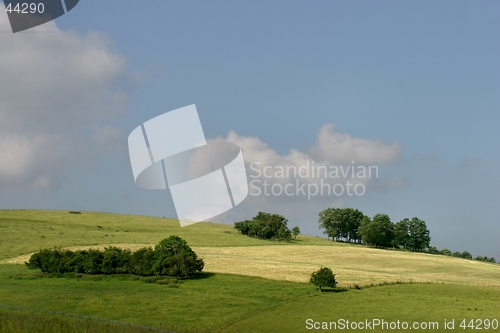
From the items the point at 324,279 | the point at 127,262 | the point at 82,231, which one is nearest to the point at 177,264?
the point at 127,262

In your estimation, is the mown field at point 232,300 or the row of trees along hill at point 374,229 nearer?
the mown field at point 232,300

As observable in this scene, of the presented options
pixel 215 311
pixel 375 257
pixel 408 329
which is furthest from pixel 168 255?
pixel 375 257

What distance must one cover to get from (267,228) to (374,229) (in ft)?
79.8

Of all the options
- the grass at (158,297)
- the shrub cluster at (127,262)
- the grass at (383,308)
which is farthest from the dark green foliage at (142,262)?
the grass at (383,308)

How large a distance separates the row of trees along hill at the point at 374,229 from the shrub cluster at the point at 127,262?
7602 cm

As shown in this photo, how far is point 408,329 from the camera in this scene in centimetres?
3147

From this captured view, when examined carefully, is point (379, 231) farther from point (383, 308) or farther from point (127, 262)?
point (383, 308)

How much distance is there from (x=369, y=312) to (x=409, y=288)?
11.7 meters

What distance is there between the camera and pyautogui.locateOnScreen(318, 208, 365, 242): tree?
137250 millimetres

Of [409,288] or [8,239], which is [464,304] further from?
[8,239]

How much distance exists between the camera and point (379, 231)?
396 feet

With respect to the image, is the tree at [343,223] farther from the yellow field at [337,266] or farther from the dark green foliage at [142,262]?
the dark green foliage at [142,262]

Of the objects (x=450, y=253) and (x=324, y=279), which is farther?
(x=450, y=253)

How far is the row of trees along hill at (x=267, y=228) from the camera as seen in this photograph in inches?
4747
